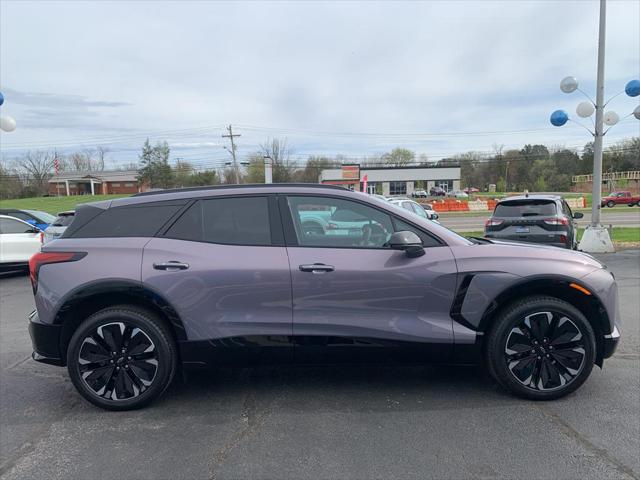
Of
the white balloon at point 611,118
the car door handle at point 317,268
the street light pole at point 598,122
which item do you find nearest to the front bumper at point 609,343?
the car door handle at point 317,268

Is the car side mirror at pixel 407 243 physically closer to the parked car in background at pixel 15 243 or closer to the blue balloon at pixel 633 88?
the parked car in background at pixel 15 243

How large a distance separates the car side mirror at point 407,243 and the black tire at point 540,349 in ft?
2.71

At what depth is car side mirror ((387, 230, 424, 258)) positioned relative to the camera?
10.6 ft

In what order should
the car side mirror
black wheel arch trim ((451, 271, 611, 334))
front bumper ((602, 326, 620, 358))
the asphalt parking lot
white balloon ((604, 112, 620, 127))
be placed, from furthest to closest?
1. white balloon ((604, 112, 620, 127))
2. front bumper ((602, 326, 620, 358))
3. black wheel arch trim ((451, 271, 611, 334))
4. the car side mirror
5. the asphalt parking lot

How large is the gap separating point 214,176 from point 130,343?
7582 centimetres

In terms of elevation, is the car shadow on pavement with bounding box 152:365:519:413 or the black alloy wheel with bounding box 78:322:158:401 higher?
the black alloy wheel with bounding box 78:322:158:401

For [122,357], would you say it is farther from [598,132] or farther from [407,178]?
[407,178]

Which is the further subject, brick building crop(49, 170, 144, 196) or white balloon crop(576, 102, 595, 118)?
brick building crop(49, 170, 144, 196)

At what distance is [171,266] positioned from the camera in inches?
132

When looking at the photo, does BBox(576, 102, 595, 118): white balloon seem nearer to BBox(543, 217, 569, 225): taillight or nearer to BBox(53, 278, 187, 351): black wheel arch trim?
BBox(543, 217, 569, 225): taillight

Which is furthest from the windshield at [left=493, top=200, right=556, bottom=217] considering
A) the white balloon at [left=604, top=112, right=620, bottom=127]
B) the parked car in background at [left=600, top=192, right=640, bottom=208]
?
the parked car in background at [left=600, top=192, right=640, bottom=208]

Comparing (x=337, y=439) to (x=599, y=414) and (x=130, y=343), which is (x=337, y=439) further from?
(x=599, y=414)

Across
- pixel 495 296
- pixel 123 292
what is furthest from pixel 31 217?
pixel 495 296

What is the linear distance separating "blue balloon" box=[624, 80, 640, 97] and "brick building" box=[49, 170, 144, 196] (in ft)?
279
